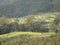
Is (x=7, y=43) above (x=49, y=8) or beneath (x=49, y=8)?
beneath

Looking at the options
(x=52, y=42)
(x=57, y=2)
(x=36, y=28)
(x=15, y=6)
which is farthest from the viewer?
(x=15, y=6)

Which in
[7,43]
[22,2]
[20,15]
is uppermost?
[22,2]

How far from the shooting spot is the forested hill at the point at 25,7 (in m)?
39.4

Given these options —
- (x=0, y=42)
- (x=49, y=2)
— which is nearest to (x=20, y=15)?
(x=49, y=2)

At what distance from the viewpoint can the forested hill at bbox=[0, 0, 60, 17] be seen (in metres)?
39.4

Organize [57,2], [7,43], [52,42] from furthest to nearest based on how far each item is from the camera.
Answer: [57,2] < [7,43] < [52,42]

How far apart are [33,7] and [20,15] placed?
4746mm

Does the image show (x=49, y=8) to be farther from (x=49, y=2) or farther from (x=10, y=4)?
(x=10, y=4)

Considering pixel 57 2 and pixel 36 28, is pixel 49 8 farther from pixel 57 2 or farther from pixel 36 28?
pixel 36 28

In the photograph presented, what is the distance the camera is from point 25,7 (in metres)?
41.8

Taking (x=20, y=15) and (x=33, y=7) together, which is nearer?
(x=20, y=15)

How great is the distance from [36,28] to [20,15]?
53.6 ft

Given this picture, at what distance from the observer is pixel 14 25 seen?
2378 cm

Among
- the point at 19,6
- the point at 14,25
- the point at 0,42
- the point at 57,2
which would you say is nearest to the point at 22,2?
the point at 19,6
